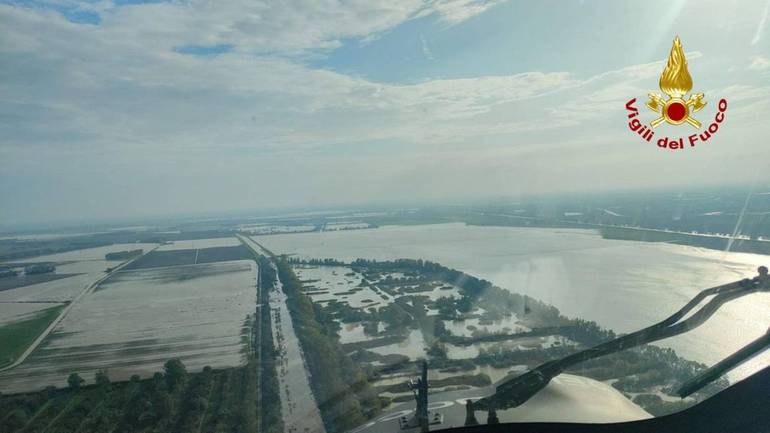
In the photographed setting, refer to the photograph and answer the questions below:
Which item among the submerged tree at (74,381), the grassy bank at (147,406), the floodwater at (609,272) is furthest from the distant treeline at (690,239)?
the submerged tree at (74,381)

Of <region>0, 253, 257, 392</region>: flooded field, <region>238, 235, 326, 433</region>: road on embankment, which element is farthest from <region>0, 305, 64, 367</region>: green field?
<region>238, 235, 326, 433</region>: road on embankment

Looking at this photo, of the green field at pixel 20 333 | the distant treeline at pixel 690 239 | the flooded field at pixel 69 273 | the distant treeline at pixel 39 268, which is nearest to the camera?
the green field at pixel 20 333

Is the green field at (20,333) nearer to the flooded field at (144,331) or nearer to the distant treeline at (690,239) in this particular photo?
the flooded field at (144,331)

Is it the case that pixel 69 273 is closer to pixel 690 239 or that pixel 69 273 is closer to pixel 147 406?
pixel 147 406

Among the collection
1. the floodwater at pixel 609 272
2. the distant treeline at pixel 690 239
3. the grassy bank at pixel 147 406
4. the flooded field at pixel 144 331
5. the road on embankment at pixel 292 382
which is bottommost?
the road on embankment at pixel 292 382

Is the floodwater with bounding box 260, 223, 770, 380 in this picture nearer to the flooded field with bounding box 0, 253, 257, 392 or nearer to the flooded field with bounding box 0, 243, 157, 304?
the flooded field with bounding box 0, 253, 257, 392

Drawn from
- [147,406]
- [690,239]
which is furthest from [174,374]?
[690,239]
